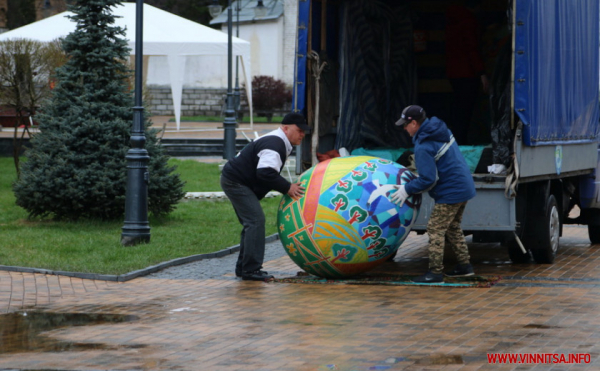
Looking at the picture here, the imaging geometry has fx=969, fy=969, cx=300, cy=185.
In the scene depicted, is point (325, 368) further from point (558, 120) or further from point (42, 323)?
point (558, 120)

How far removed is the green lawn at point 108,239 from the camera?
1109cm

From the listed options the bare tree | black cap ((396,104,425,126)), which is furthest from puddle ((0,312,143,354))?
the bare tree

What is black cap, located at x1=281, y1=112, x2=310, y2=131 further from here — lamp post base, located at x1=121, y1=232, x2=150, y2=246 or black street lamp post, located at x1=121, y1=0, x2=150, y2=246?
lamp post base, located at x1=121, y1=232, x2=150, y2=246

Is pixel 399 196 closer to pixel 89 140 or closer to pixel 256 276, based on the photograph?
pixel 256 276

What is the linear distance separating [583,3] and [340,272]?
516cm

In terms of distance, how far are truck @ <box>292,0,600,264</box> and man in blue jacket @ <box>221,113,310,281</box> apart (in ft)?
3.59

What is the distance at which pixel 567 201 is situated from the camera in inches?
497

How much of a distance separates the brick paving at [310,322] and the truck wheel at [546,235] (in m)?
0.20

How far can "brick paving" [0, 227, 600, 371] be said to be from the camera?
668 cm

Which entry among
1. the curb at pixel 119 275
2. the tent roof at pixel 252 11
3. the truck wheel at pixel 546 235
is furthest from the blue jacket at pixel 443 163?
the tent roof at pixel 252 11

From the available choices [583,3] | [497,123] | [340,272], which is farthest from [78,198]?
[583,3]

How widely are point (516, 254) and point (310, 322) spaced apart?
423cm

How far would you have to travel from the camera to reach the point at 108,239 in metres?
12.8

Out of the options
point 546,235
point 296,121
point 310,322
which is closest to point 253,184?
point 296,121
